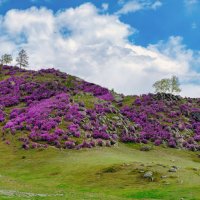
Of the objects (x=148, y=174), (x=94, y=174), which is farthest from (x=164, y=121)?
(x=148, y=174)

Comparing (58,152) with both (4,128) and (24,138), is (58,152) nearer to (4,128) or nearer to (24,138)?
(24,138)

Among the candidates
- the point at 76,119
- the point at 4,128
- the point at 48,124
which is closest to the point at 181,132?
the point at 76,119

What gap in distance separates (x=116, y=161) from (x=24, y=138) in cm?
2933

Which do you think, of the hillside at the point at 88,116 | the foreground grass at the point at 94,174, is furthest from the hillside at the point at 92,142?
the hillside at the point at 88,116

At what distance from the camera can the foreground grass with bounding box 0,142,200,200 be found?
172ft

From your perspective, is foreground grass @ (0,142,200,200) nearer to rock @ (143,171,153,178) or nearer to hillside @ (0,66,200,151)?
rock @ (143,171,153,178)

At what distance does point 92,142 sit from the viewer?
313 ft

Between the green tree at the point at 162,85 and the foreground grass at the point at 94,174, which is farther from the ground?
the green tree at the point at 162,85

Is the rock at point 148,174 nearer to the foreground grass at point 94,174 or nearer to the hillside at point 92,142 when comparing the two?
the hillside at point 92,142

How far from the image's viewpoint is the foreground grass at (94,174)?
2062 inches

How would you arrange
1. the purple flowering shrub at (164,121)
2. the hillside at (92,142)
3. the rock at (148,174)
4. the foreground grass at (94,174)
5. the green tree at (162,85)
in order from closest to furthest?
the foreground grass at (94,174)
the hillside at (92,142)
the rock at (148,174)
the purple flowering shrub at (164,121)
the green tree at (162,85)

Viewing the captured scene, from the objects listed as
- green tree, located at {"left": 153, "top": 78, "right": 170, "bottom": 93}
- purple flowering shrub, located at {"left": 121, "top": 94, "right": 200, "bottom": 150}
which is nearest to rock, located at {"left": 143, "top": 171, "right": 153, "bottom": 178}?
purple flowering shrub, located at {"left": 121, "top": 94, "right": 200, "bottom": 150}

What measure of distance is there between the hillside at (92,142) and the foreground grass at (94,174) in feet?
0.51

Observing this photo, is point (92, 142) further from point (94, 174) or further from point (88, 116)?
point (94, 174)
